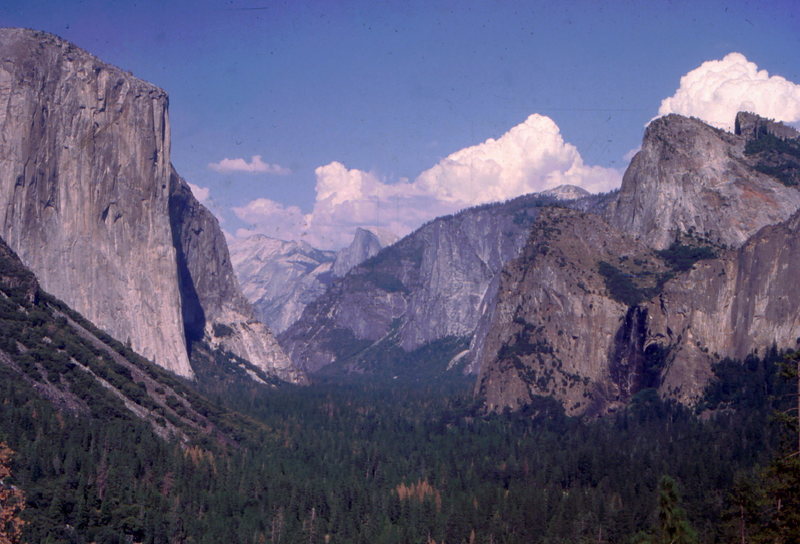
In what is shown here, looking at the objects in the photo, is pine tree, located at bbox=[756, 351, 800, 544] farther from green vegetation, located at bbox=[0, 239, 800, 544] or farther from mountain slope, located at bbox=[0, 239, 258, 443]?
mountain slope, located at bbox=[0, 239, 258, 443]

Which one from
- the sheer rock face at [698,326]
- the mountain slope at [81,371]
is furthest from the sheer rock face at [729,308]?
the mountain slope at [81,371]

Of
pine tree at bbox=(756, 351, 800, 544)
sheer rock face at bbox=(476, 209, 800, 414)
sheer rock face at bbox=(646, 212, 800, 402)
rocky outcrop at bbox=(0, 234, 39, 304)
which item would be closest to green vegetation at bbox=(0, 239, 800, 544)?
pine tree at bbox=(756, 351, 800, 544)

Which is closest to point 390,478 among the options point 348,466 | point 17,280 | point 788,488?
point 348,466

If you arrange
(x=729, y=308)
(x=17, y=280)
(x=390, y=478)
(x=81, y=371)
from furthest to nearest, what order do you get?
(x=729, y=308) → (x=17, y=280) → (x=81, y=371) → (x=390, y=478)

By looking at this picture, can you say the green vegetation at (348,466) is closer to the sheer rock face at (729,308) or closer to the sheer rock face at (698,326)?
the sheer rock face at (698,326)

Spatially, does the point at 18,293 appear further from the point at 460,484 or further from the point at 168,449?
the point at 460,484

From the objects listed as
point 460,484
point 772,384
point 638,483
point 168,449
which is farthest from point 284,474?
point 772,384

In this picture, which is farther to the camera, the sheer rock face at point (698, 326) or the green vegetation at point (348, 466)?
the sheer rock face at point (698, 326)

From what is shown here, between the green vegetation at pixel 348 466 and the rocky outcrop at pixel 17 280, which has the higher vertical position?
the rocky outcrop at pixel 17 280

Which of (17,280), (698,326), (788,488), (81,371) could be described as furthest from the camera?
(698,326)

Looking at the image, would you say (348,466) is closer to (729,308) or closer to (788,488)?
(729,308)

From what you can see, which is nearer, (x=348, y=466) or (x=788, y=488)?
(x=788, y=488)

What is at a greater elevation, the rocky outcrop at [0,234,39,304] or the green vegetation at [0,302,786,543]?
the rocky outcrop at [0,234,39,304]
